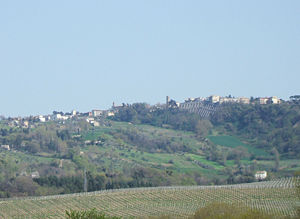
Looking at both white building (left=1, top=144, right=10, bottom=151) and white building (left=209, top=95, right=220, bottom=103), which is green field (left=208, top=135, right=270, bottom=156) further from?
white building (left=1, top=144, right=10, bottom=151)

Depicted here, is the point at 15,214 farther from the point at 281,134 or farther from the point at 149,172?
the point at 281,134

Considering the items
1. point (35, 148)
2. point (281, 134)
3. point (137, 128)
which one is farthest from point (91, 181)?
point (137, 128)

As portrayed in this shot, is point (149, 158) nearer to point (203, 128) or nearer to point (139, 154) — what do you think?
point (139, 154)

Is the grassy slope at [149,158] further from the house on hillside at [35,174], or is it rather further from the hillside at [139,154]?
the house on hillside at [35,174]

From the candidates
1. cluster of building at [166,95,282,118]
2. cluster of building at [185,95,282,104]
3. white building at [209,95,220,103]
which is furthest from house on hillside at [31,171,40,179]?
white building at [209,95,220,103]

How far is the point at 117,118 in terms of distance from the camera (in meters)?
158

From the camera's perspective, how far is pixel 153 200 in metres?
55.4

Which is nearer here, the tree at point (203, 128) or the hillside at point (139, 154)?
the hillside at point (139, 154)

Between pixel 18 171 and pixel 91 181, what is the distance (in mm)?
19439

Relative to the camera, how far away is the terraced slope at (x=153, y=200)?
49.3m

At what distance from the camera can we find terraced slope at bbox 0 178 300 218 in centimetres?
4931

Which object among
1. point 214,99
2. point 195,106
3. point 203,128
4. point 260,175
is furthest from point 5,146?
point 214,99

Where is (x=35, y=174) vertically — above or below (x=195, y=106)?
below

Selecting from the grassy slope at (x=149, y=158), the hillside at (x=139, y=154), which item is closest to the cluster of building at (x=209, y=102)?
the hillside at (x=139, y=154)
